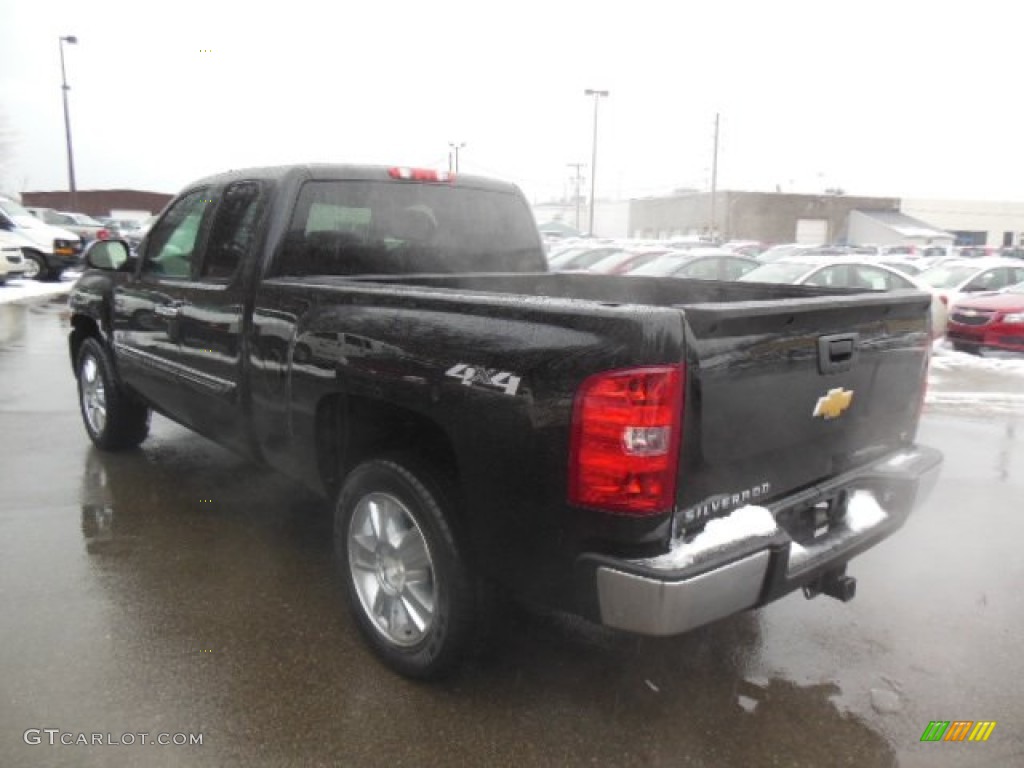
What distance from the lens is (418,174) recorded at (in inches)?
171

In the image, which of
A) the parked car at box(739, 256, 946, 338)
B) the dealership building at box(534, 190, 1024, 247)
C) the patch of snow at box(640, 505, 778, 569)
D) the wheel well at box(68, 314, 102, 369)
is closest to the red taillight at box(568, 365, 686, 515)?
the patch of snow at box(640, 505, 778, 569)

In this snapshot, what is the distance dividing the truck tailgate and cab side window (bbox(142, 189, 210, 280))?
2984 mm

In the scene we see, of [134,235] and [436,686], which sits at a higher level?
[134,235]

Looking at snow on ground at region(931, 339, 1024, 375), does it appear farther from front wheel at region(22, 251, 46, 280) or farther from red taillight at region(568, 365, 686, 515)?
front wheel at region(22, 251, 46, 280)

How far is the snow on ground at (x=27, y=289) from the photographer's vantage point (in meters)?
16.7

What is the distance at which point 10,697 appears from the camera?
2873mm

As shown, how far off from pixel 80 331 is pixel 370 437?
373 cm

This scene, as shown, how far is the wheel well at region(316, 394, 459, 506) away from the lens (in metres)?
2.87

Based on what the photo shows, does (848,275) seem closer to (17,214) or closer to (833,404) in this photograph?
(833,404)

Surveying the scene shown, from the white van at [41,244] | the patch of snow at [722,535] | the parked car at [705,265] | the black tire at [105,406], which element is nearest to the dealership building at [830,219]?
the parked car at [705,265]

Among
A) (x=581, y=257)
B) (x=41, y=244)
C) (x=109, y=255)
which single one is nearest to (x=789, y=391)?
(x=109, y=255)

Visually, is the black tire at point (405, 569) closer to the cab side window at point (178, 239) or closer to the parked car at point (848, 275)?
the cab side window at point (178, 239)

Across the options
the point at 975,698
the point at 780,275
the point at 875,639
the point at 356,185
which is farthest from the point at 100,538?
the point at 780,275

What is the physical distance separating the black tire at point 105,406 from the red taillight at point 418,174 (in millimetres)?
2480
